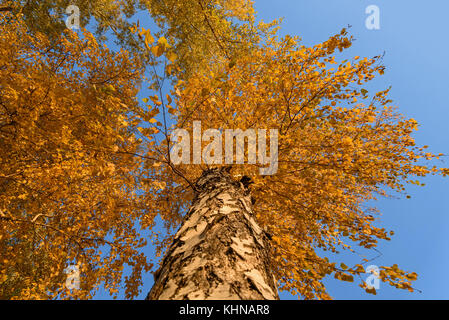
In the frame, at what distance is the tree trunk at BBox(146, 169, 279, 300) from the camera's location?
2.93ft

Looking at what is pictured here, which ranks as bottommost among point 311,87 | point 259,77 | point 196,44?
point 311,87

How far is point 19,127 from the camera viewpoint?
118 inches

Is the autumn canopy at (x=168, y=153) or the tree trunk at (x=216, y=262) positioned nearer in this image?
the tree trunk at (x=216, y=262)

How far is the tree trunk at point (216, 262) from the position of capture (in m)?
0.89

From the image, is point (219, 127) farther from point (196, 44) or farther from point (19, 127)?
point (196, 44)

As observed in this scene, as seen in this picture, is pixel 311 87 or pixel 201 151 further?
pixel 201 151

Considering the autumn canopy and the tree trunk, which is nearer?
the tree trunk

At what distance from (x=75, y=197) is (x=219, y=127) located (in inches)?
113

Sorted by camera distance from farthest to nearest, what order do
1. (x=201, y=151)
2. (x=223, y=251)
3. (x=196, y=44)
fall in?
(x=196, y=44) → (x=201, y=151) → (x=223, y=251)

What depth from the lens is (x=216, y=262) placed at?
3.48 ft

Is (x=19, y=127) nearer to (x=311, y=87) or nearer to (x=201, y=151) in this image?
(x=201, y=151)
